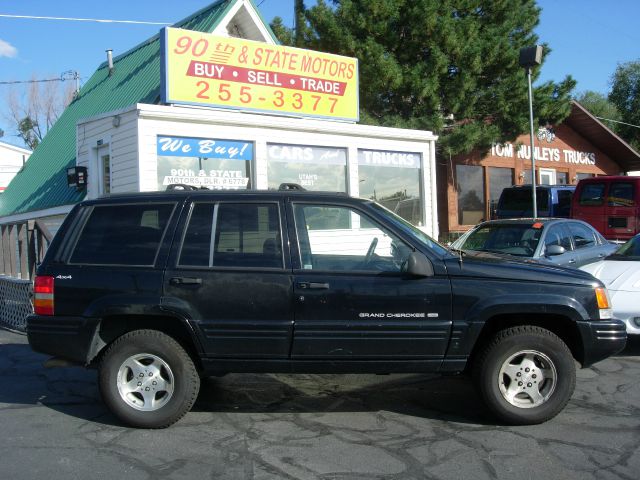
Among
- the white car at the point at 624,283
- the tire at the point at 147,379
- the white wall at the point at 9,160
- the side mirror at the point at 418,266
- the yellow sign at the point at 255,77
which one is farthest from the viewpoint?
the white wall at the point at 9,160

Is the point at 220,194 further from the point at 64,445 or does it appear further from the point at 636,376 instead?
the point at 636,376

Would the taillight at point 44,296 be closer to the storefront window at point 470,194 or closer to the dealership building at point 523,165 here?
the dealership building at point 523,165

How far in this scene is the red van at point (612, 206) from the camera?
1434cm

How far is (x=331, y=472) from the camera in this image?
418 cm

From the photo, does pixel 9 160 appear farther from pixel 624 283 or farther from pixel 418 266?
pixel 418 266

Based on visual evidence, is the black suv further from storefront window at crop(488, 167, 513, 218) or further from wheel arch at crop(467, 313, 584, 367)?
storefront window at crop(488, 167, 513, 218)

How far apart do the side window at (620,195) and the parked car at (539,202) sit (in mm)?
2285

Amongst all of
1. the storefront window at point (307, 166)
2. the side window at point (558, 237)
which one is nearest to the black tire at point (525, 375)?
the side window at point (558, 237)

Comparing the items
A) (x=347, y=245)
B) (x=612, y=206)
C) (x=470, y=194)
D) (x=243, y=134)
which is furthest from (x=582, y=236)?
(x=470, y=194)

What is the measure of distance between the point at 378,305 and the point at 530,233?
5.07 metres

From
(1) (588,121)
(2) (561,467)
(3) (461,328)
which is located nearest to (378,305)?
(3) (461,328)

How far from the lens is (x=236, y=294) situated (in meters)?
4.96

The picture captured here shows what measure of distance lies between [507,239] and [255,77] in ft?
18.6

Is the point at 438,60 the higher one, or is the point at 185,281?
the point at 438,60
